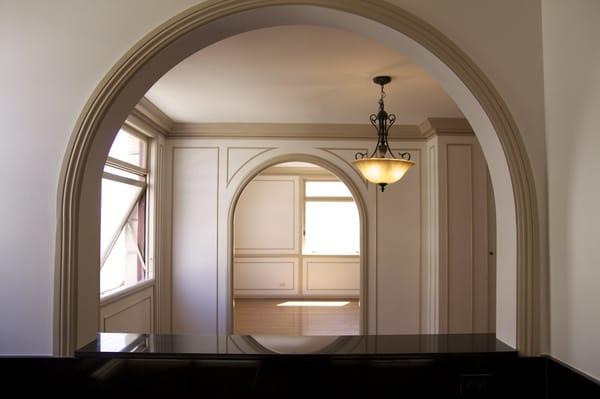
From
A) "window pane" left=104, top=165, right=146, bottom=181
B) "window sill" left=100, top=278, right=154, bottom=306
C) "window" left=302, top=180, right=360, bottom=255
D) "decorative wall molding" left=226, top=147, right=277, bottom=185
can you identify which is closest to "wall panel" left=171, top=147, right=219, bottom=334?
"decorative wall molding" left=226, top=147, right=277, bottom=185

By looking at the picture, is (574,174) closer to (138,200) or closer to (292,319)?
(138,200)

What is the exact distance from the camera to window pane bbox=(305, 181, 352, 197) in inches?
372

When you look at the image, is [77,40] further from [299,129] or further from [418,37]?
[299,129]

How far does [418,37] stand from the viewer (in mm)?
1660

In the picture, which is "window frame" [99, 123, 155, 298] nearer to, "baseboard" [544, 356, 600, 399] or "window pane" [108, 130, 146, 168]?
"window pane" [108, 130, 146, 168]

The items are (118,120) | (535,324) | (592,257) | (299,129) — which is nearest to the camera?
(592,257)

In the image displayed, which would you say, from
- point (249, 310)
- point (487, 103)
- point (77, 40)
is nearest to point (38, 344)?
point (77, 40)

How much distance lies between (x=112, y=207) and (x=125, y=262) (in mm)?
662

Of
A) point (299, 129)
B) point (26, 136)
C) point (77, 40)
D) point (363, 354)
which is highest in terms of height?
point (299, 129)

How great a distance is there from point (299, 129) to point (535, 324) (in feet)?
13.9

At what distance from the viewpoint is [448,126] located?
17.3 ft

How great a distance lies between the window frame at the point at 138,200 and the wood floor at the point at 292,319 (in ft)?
6.43

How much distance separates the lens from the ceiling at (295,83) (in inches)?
117

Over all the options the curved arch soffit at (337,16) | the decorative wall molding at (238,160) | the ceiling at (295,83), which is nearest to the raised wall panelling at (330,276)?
the decorative wall molding at (238,160)
